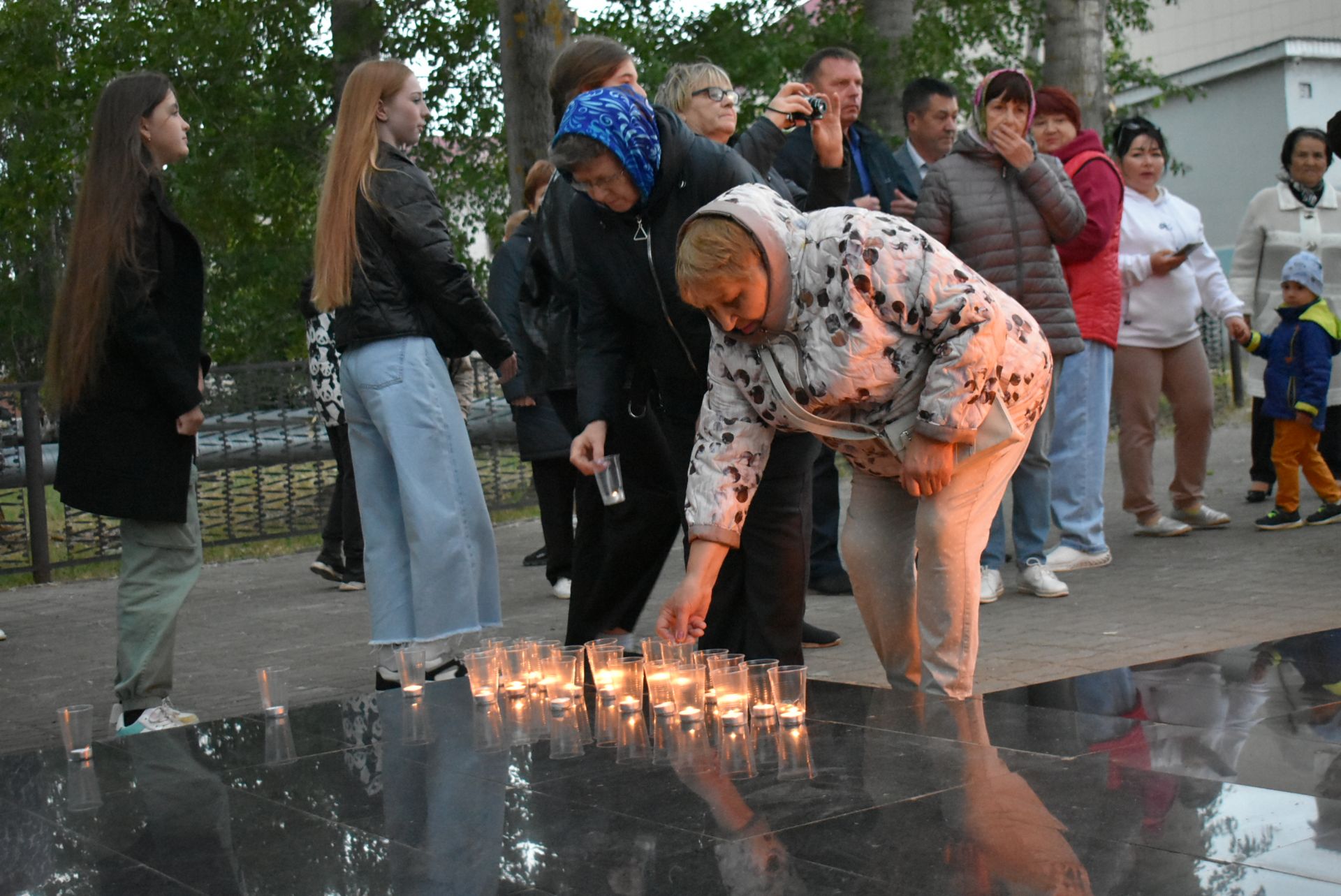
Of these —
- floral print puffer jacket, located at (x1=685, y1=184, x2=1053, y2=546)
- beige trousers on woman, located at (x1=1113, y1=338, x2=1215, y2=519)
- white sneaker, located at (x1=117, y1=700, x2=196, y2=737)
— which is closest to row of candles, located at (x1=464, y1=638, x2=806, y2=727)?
floral print puffer jacket, located at (x1=685, y1=184, x2=1053, y2=546)

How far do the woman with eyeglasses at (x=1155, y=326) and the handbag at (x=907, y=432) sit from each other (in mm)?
4920

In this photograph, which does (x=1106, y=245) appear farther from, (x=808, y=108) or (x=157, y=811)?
(x=157, y=811)

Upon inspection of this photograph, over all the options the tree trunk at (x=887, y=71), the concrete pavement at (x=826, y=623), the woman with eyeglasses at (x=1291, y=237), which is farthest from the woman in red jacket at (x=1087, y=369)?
the tree trunk at (x=887, y=71)

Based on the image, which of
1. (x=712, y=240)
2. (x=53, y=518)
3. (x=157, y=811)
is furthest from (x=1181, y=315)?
(x=53, y=518)

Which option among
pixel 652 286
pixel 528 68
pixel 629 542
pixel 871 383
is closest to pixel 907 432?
pixel 871 383

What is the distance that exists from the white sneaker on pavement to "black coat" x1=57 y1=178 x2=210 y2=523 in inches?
232

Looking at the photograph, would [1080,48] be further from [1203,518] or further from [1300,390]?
[1203,518]

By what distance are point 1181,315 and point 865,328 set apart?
557 cm

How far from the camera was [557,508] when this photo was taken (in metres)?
8.47

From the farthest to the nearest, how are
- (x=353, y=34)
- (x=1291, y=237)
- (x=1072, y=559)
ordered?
(x=353, y=34)
(x=1291, y=237)
(x=1072, y=559)

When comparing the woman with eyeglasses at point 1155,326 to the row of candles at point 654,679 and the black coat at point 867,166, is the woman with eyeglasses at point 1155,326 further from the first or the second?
the row of candles at point 654,679

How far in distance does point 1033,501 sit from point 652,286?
332cm

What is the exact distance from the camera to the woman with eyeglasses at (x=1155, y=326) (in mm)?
8977

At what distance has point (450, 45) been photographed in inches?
725
